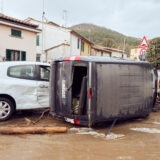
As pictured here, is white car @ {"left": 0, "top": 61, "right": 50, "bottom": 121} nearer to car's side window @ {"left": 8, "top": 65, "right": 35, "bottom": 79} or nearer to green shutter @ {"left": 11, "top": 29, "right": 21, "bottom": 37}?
car's side window @ {"left": 8, "top": 65, "right": 35, "bottom": 79}

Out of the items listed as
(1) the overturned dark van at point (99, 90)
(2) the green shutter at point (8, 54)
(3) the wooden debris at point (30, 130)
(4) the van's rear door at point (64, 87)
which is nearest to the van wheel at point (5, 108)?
(3) the wooden debris at point (30, 130)

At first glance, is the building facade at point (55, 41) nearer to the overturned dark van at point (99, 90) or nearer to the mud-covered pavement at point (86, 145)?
the overturned dark van at point (99, 90)

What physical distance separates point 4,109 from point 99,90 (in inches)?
106

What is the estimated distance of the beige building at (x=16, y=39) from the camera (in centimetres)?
1545

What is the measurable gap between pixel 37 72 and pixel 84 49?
2724 centimetres

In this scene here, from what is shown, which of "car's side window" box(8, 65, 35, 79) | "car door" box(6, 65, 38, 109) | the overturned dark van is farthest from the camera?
"car's side window" box(8, 65, 35, 79)

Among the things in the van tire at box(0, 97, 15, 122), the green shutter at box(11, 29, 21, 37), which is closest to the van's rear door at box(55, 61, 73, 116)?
the van tire at box(0, 97, 15, 122)

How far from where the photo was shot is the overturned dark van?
4.43m

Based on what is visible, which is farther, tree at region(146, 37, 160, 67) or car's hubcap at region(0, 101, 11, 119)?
tree at region(146, 37, 160, 67)

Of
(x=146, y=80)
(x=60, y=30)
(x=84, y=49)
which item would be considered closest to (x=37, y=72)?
(x=146, y=80)

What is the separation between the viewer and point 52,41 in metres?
27.6

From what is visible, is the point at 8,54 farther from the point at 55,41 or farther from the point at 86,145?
the point at 86,145

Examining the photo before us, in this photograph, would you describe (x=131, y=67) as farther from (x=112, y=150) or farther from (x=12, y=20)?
(x=12, y=20)

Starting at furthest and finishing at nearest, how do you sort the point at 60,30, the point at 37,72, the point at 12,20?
the point at 60,30 → the point at 12,20 → the point at 37,72
